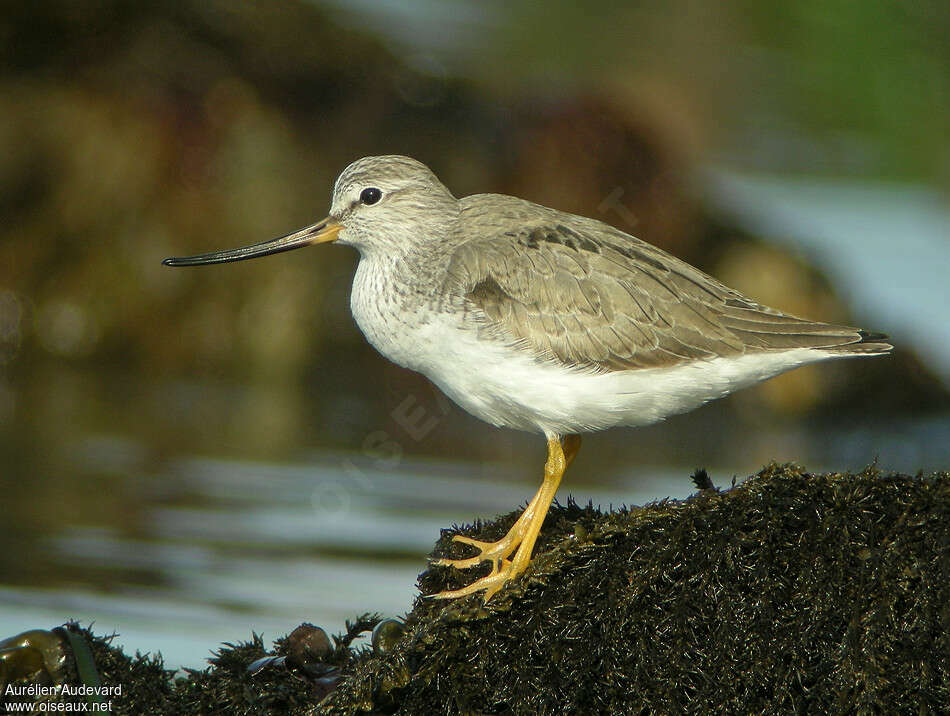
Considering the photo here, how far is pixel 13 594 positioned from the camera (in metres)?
8.48

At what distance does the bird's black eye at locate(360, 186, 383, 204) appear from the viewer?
7.31 metres

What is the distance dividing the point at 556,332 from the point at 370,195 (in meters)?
1.58

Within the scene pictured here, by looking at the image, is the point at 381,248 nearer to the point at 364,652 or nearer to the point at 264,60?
the point at 364,652

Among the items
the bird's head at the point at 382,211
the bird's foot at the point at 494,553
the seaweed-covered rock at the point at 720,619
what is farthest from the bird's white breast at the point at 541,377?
the seaweed-covered rock at the point at 720,619

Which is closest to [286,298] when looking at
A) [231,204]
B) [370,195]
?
[231,204]

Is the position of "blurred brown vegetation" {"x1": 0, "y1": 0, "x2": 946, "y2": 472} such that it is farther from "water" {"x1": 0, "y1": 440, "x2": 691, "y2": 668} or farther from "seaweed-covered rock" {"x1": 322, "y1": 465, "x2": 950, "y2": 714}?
"seaweed-covered rock" {"x1": 322, "y1": 465, "x2": 950, "y2": 714}

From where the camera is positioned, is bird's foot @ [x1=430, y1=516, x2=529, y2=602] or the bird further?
the bird

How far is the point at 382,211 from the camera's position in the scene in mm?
7215

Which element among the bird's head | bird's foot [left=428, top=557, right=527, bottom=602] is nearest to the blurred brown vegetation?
the bird's head

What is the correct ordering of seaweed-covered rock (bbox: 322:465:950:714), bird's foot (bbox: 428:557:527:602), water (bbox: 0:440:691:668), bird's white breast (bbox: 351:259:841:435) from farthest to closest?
water (bbox: 0:440:691:668)
bird's white breast (bbox: 351:259:841:435)
bird's foot (bbox: 428:557:527:602)
seaweed-covered rock (bbox: 322:465:950:714)

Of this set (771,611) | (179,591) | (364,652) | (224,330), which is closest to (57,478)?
(179,591)

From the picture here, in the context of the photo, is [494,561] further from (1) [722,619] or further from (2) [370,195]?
(2) [370,195]

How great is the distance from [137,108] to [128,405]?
460 cm

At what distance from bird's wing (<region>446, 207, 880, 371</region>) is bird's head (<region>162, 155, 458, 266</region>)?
16.8 inches
